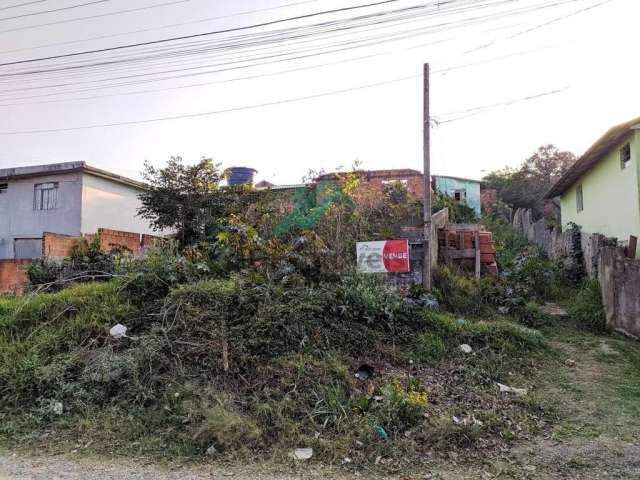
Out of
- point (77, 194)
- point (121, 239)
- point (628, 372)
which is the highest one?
point (77, 194)

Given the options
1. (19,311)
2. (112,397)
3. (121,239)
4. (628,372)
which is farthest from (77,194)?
(628,372)

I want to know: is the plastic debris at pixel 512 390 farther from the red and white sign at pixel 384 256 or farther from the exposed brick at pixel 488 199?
the exposed brick at pixel 488 199

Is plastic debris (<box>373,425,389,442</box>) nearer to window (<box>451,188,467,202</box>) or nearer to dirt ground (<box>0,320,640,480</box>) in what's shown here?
dirt ground (<box>0,320,640,480</box>)

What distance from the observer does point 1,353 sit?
550 centimetres

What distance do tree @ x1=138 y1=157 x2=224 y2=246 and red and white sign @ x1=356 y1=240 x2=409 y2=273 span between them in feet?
21.5

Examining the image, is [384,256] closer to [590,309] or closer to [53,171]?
[590,309]

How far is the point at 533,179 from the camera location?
26.6m

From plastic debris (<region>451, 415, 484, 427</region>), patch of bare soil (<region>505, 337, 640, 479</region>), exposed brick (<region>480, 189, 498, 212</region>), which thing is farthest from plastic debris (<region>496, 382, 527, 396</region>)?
exposed brick (<region>480, 189, 498, 212</region>)

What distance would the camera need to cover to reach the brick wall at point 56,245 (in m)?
10.8

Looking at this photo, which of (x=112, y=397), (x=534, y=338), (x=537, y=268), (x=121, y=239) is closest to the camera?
(x=112, y=397)

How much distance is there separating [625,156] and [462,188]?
14.7 meters

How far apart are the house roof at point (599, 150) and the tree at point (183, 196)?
974cm

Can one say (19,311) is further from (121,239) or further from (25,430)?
(121,239)

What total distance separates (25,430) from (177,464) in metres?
1.87
